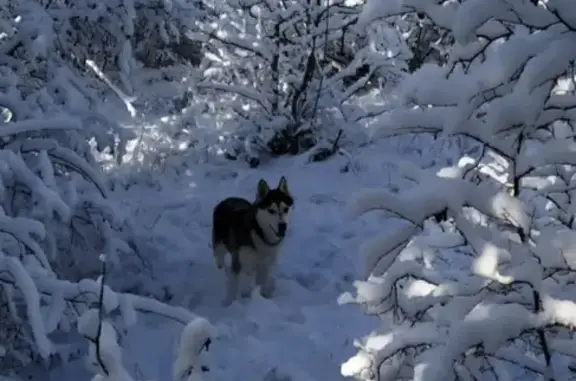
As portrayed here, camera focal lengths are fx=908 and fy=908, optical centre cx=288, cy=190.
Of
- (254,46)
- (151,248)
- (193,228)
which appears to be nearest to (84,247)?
(151,248)

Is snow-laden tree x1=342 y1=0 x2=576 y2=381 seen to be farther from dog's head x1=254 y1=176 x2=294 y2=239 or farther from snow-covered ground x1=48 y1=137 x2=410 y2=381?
dog's head x1=254 y1=176 x2=294 y2=239

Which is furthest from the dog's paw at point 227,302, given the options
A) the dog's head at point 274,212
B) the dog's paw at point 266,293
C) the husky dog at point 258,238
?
the dog's head at point 274,212

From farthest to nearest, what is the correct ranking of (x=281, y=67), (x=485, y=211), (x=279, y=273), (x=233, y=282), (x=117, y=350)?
1. (x=281, y=67)
2. (x=279, y=273)
3. (x=233, y=282)
4. (x=485, y=211)
5. (x=117, y=350)

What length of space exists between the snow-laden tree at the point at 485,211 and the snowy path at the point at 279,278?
7.63 feet

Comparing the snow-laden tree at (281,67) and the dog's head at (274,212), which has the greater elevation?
the dog's head at (274,212)

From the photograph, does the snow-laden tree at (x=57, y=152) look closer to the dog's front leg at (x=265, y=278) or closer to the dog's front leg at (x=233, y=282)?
the dog's front leg at (x=233, y=282)

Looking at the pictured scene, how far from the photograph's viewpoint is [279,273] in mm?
8977

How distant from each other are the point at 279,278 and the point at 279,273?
0.12 m

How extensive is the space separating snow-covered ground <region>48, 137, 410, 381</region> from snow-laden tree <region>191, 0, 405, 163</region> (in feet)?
1.76

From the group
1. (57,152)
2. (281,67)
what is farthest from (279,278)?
(281,67)

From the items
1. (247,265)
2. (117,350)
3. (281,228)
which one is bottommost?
(247,265)

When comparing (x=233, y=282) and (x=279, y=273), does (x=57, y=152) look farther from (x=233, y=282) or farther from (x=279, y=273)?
(x=279, y=273)

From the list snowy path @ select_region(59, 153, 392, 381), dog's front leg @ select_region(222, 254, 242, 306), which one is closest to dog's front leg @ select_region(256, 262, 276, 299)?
snowy path @ select_region(59, 153, 392, 381)

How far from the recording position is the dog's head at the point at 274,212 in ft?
27.6
